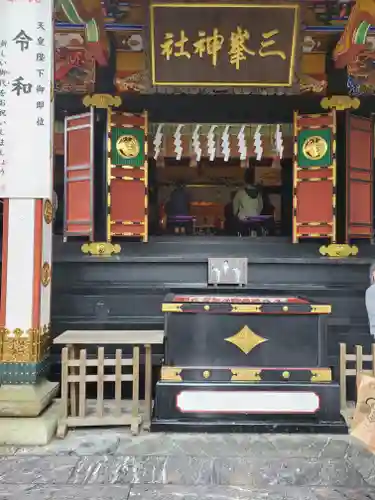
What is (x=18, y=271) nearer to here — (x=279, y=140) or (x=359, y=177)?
(x=279, y=140)

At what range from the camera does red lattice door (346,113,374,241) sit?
6746 mm

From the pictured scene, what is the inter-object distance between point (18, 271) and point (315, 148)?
4640 mm

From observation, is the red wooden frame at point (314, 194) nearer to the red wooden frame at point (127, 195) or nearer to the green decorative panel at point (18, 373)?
the red wooden frame at point (127, 195)

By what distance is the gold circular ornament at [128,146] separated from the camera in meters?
6.81

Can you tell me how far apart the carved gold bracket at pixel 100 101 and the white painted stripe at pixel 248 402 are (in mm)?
4474

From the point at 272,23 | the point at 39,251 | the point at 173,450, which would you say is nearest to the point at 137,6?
the point at 272,23

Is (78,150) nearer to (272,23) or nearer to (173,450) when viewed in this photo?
(272,23)

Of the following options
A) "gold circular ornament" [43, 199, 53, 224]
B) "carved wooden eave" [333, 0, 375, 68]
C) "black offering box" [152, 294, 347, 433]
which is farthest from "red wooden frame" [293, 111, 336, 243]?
"gold circular ornament" [43, 199, 53, 224]

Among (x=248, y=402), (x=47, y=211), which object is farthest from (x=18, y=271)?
(x=248, y=402)

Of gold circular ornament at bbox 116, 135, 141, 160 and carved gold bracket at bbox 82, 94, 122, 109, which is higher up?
carved gold bracket at bbox 82, 94, 122, 109

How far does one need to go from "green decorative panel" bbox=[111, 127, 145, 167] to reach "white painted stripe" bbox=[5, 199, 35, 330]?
2.62 m

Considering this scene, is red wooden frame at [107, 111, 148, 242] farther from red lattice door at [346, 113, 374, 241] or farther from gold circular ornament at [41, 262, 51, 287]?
red lattice door at [346, 113, 374, 241]

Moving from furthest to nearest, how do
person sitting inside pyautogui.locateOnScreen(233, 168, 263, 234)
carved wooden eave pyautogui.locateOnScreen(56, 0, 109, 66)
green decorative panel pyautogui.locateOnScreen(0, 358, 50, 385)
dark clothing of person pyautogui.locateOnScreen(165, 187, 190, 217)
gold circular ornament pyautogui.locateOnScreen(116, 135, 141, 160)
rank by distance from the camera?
dark clothing of person pyautogui.locateOnScreen(165, 187, 190, 217) → person sitting inside pyautogui.locateOnScreen(233, 168, 263, 234) → gold circular ornament pyautogui.locateOnScreen(116, 135, 141, 160) → carved wooden eave pyautogui.locateOnScreen(56, 0, 109, 66) → green decorative panel pyautogui.locateOnScreen(0, 358, 50, 385)

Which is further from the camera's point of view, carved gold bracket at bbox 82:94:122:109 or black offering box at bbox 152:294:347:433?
carved gold bracket at bbox 82:94:122:109
